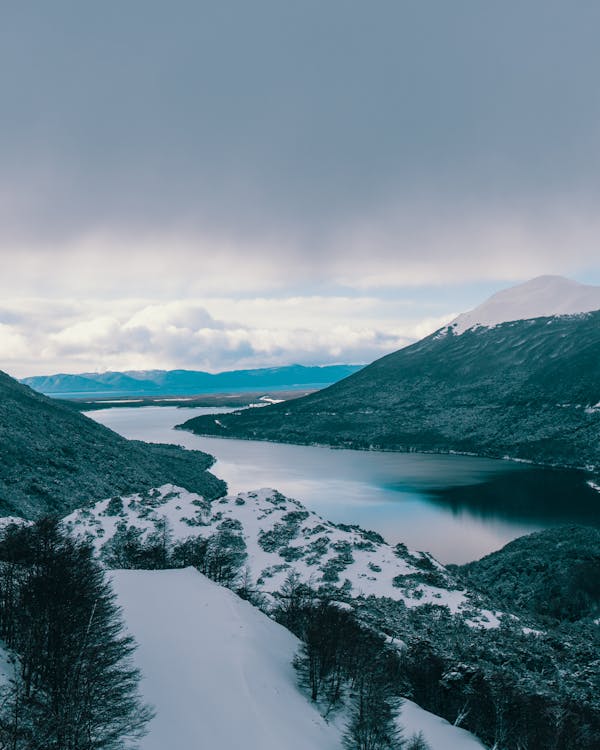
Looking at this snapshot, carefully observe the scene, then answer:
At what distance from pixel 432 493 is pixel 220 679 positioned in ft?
318

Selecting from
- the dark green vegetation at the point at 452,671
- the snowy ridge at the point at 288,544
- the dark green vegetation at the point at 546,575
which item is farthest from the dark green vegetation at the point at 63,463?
the dark green vegetation at the point at 546,575

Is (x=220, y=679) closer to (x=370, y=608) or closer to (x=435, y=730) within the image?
(x=435, y=730)

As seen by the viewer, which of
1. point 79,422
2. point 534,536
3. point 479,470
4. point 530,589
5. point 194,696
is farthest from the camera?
point 479,470

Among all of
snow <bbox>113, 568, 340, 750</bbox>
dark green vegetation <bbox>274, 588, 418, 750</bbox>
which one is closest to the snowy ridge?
dark green vegetation <bbox>274, 588, 418, 750</bbox>

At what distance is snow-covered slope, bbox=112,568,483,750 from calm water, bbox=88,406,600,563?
50.3 metres

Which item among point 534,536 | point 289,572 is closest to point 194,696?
point 289,572

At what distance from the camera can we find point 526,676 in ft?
116

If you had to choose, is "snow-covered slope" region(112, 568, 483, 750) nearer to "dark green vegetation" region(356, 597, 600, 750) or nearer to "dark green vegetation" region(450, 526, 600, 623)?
"dark green vegetation" region(356, 597, 600, 750)

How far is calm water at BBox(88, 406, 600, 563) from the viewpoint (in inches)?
3438

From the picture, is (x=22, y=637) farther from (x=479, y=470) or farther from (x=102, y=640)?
(x=479, y=470)

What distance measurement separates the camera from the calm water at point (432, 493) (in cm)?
8731

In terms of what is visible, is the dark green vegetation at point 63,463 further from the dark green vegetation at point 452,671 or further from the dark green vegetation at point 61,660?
the dark green vegetation at point 61,660

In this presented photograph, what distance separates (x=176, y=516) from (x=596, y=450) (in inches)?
5401

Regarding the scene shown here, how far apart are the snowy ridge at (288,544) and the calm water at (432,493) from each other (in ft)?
64.0
